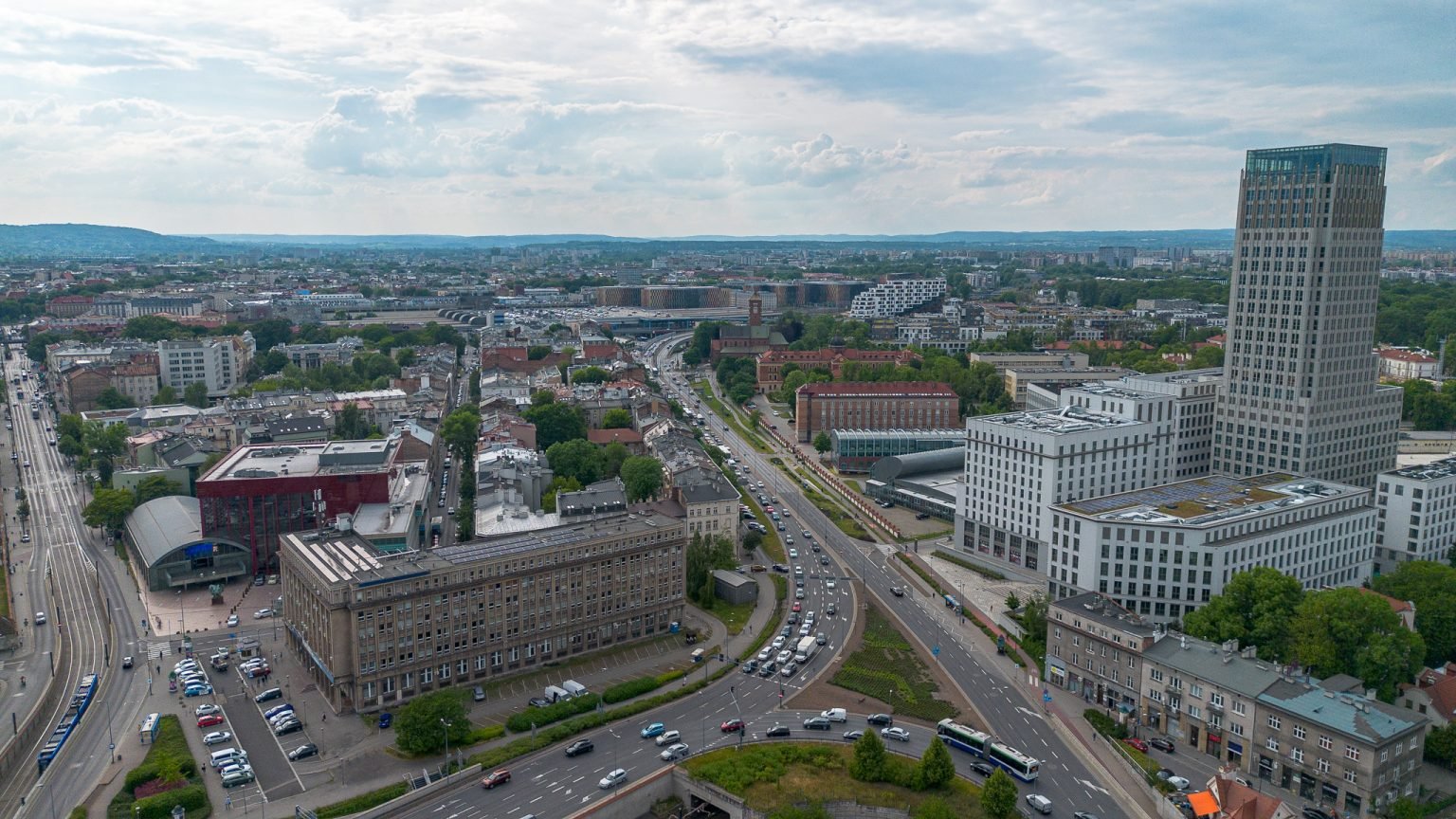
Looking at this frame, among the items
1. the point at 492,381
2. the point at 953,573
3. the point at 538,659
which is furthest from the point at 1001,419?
the point at 492,381

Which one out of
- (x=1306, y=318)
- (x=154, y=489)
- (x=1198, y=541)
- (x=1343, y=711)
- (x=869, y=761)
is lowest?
(x=869, y=761)

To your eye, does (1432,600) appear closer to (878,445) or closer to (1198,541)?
(1198,541)

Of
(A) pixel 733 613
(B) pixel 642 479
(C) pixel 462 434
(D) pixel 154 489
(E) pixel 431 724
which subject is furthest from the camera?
(C) pixel 462 434

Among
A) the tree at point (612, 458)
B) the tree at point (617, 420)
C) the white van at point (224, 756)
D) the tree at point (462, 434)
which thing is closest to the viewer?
the white van at point (224, 756)

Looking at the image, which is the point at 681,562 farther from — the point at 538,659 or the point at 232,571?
the point at 232,571

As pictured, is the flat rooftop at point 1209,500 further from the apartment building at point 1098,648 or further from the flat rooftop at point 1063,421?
the apartment building at point 1098,648

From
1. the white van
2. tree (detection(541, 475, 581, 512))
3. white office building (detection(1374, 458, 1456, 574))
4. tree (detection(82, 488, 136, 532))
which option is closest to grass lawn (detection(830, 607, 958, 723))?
the white van

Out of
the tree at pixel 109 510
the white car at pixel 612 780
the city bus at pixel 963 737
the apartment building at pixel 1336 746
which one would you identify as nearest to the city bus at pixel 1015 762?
the city bus at pixel 963 737

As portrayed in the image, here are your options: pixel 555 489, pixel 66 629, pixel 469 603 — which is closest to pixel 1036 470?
pixel 555 489
